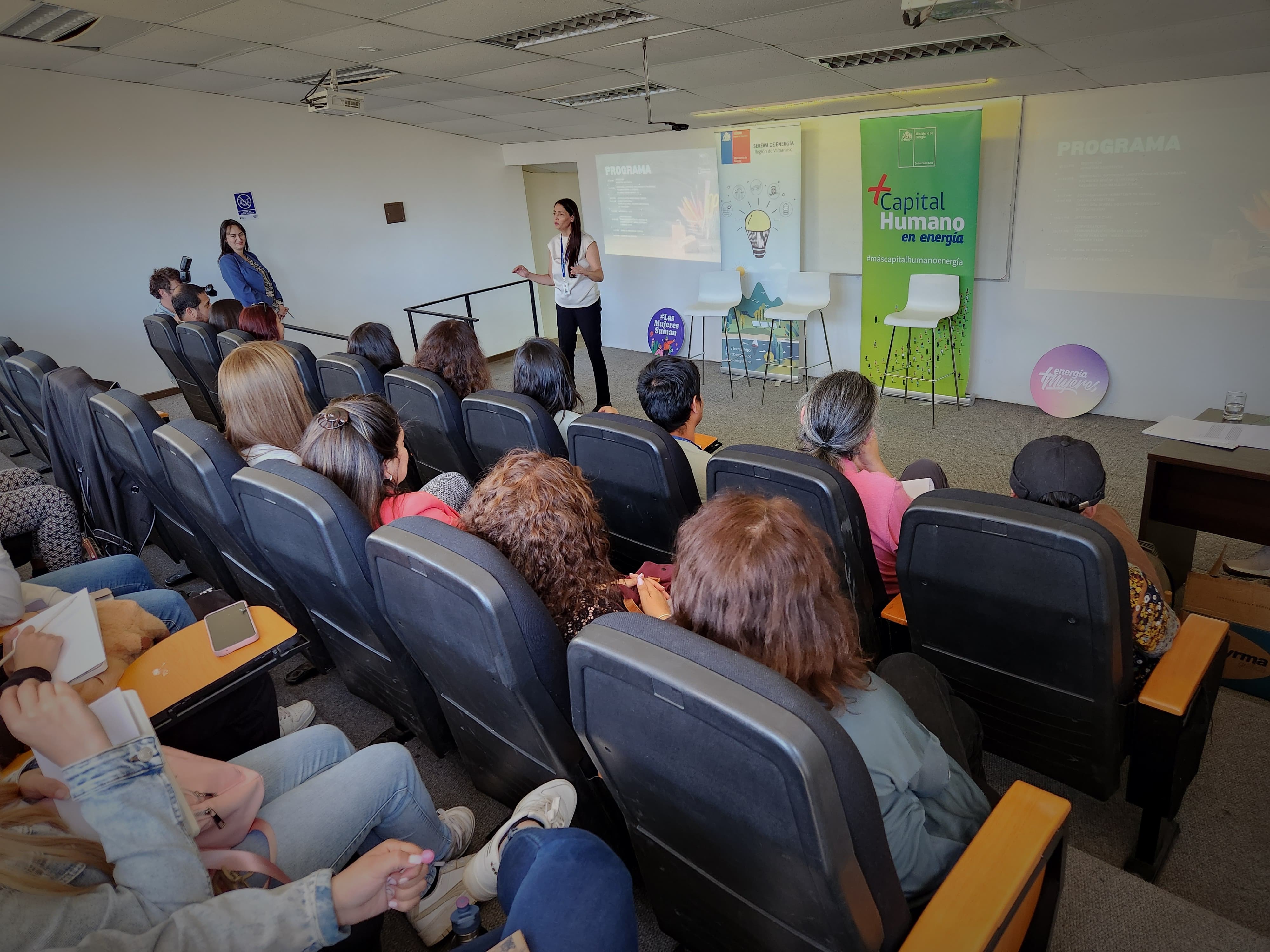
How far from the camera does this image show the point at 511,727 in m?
1.44

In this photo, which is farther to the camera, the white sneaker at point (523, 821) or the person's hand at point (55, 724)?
the white sneaker at point (523, 821)

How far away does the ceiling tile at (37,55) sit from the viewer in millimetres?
4551

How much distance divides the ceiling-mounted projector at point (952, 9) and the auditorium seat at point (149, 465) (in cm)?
293

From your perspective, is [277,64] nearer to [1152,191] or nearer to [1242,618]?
[1152,191]

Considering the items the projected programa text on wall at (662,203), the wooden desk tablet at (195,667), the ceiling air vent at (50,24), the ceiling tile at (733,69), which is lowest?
the wooden desk tablet at (195,667)

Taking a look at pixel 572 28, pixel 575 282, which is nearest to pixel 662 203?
pixel 575 282

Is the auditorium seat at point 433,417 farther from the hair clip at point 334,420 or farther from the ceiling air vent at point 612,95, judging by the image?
the ceiling air vent at point 612,95

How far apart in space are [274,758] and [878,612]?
1.47 meters

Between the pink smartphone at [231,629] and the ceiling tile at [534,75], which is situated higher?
the ceiling tile at [534,75]

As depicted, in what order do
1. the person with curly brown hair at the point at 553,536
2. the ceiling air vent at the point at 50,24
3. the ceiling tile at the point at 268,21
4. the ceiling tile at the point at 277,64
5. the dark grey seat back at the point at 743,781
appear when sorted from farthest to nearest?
the ceiling tile at the point at 277,64, the ceiling air vent at the point at 50,24, the ceiling tile at the point at 268,21, the person with curly brown hair at the point at 553,536, the dark grey seat back at the point at 743,781

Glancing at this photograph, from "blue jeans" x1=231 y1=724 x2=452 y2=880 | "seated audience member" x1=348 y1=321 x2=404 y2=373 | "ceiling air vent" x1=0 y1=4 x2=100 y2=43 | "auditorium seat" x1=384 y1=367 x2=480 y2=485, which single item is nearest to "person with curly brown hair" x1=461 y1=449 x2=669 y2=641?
"blue jeans" x1=231 y1=724 x2=452 y2=880

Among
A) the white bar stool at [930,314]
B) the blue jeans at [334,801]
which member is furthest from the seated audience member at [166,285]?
the white bar stool at [930,314]

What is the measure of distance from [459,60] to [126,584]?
144 inches

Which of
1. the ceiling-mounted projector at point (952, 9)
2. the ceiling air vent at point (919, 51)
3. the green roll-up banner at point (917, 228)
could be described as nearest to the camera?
the ceiling-mounted projector at point (952, 9)
